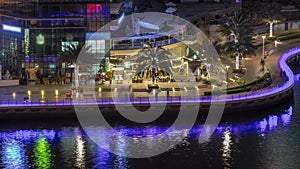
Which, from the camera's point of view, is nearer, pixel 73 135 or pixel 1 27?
pixel 73 135

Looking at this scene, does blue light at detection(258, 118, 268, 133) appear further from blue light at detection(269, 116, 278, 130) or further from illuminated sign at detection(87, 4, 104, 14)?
illuminated sign at detection(87, 4, 104, 14)

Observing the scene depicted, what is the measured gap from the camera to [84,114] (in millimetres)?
79188

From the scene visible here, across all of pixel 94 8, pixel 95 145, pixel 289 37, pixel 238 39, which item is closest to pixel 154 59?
pixel 94 8

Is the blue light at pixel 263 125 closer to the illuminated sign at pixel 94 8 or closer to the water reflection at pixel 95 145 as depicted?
the water reflection at pixel 95 145

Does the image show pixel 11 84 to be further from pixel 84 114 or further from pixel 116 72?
pixel 84 114

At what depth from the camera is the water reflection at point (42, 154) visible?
56.4 metres

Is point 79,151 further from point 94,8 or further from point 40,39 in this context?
point 94,8

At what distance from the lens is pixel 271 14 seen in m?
141

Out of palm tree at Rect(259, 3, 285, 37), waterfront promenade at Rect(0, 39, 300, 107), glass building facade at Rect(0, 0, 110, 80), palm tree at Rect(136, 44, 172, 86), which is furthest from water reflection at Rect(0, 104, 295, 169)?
palm tree at Rect(259, 3, 285, 37)

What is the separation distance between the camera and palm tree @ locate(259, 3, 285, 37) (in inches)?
5454

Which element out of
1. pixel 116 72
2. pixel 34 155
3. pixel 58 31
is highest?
pixel 58 31

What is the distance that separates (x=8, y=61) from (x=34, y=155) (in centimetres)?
4973

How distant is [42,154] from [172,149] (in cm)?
1346

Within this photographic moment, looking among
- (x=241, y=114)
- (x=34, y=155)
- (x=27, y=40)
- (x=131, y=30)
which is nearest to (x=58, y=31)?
(x=27, y=40)
